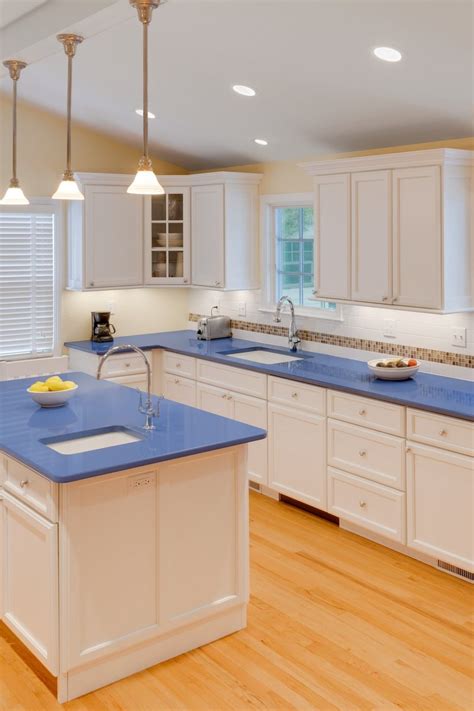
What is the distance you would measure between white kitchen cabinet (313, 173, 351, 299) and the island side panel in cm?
188

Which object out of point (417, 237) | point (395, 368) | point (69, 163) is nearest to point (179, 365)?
point (395, 368)

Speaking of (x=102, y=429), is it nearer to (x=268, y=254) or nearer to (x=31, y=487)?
(x=31, y=487)

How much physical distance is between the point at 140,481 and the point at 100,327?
3.50 metres

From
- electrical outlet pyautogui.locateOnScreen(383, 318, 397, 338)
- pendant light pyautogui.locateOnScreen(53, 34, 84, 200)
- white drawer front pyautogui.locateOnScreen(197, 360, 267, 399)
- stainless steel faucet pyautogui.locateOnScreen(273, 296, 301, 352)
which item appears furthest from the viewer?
stainless steel faucet pyautogui.locateOnScreen(273, 296, 301, 352)

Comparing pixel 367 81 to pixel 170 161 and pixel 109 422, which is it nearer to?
pixel 109 422

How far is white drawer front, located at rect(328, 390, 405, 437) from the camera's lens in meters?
4.23

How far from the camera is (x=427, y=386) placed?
4.49 meters

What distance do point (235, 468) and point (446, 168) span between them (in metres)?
2.10

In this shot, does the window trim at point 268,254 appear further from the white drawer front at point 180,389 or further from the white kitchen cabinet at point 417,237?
the white kitchen cabinet at point 417,237

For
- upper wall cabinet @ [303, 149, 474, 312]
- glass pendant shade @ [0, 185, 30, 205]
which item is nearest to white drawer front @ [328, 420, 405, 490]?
upper wall cabinet @ [303, 149, 474, 312]

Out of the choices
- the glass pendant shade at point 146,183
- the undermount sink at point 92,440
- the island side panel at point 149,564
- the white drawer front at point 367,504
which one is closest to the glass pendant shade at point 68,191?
the glass pendant shade at point 146,183

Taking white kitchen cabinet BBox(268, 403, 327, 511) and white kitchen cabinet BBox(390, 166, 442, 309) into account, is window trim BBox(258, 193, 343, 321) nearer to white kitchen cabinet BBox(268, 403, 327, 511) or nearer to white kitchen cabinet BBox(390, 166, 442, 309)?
white kitchen cabinet BBox(268, 403, 327, 511)

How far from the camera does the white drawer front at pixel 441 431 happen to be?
12.7 feet

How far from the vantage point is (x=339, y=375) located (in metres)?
4.88
